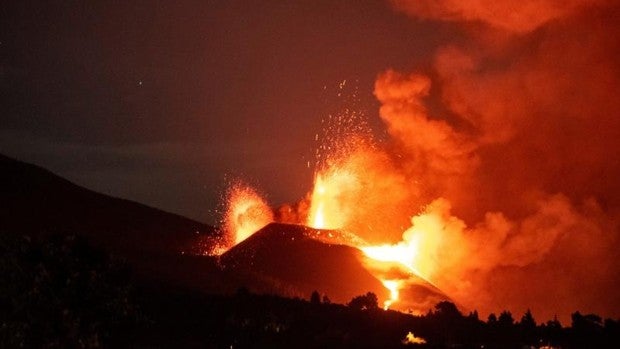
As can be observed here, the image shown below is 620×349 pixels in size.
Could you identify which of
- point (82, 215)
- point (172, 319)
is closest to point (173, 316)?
point (172, 319)

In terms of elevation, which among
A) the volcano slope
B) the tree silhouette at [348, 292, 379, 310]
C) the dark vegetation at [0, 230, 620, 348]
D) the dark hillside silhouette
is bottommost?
the dark vegetation at [0, 230, 620, 348]

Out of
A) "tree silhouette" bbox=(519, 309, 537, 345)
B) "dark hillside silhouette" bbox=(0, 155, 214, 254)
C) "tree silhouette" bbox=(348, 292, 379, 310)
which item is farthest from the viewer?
"dark hillside silhouette" bbox=(0, 155, 214, 254)

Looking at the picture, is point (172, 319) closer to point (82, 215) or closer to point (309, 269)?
point (309, 269)

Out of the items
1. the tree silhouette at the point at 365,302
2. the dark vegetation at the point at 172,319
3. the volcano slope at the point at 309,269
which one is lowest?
the dark vegetation at the point at 172,319

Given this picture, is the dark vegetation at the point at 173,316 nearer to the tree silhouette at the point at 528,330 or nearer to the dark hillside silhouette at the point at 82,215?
the tree silhouette at the point at 528,330

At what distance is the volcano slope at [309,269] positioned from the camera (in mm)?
45062

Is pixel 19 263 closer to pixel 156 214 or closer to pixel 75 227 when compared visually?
pixel 75 227

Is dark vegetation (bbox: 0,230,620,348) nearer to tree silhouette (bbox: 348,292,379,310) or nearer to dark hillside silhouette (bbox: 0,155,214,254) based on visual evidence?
tree silhouette (bbox: 348,292,379,310)

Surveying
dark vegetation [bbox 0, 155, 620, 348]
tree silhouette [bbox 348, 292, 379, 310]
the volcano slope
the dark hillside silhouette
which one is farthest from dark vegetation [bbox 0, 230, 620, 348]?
the dark hillside silhouette

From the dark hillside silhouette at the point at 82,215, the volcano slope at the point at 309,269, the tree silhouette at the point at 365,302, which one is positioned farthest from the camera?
the dark hillside silhouette at the point at 82,215

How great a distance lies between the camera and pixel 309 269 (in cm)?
4853

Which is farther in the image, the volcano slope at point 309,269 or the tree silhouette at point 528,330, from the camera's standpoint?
the volcano slope at point 309,269

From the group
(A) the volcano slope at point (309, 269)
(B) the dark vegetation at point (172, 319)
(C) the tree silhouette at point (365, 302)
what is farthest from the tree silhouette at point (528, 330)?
(A) the volcano slope at point (309, 269)

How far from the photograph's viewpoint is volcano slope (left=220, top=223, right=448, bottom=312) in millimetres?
45062
